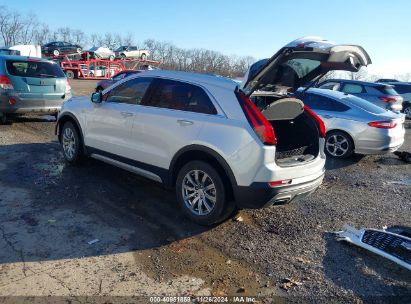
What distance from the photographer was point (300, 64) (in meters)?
4.52

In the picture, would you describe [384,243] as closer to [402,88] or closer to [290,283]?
[290,283]

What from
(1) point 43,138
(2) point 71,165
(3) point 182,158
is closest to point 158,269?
(3) point 182,158

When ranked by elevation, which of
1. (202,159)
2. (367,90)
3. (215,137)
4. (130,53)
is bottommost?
(202,159)

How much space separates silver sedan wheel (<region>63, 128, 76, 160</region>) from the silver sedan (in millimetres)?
4597

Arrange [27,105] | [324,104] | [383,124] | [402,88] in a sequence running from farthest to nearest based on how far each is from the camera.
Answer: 1. [402,88]
2. [27,105]
3. [324,104]
4. [383,124]

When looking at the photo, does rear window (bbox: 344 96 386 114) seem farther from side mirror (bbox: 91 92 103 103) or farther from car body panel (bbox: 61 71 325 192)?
side mirror (bbox: 91 92 103 103)

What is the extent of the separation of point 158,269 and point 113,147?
247 centimetres

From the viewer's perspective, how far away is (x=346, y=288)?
3426mm

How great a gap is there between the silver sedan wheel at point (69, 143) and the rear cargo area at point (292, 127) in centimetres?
336

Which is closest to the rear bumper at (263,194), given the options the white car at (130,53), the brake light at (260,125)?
the brake light at (260,125)

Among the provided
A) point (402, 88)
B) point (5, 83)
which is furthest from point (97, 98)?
point (402, 88)

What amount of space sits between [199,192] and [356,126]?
201 inches

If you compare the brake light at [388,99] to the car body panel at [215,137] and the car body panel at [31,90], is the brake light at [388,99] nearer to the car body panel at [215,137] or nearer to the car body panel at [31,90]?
the car body panel at [215,137]

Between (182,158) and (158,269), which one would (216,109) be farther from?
(158,269)
